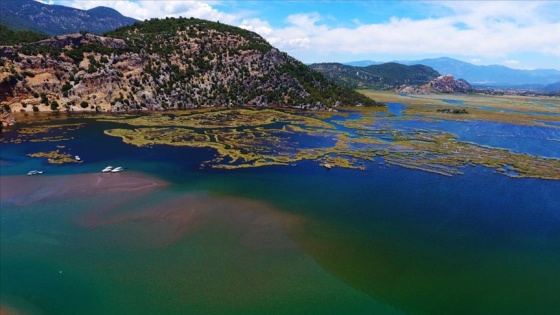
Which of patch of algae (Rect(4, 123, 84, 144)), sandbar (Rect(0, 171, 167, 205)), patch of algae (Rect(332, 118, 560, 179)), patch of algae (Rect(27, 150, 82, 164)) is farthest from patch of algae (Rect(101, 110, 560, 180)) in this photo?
patch of algae (Rect(27, 150, 82, 164))

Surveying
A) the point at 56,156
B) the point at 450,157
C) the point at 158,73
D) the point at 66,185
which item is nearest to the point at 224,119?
the point at 158,73

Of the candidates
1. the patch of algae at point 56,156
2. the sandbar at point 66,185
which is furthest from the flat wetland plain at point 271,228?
the patch of algae at point 56,156

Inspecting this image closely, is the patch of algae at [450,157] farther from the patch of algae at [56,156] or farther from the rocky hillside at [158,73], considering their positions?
the rocky hillside at [158,73]

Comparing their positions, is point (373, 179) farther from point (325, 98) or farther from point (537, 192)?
point (325, 98)

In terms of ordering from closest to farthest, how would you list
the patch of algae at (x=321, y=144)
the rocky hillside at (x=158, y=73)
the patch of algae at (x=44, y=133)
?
the patch of algae at (x=321, y=144) → the patch of algae at (x=44, y=133) → the rocky hillside at (x=158, y=73)

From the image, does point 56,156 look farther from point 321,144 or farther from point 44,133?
point 321,144
